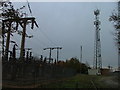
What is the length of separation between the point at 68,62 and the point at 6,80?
198 feet

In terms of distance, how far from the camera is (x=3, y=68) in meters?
19.6

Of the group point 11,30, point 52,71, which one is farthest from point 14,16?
point 52,71

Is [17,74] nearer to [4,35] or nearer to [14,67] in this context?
[14,67]

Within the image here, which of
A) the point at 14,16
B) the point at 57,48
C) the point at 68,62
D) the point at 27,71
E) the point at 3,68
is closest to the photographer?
the point at 14,16

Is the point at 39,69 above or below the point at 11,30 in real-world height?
below

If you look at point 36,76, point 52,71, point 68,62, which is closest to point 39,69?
point 36,76

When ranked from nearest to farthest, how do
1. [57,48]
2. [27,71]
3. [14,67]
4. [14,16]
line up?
1. [14,16]
2. [14,67]
3. [27,71]
4. [57,48]

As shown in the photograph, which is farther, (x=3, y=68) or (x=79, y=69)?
(x=79, y=69)

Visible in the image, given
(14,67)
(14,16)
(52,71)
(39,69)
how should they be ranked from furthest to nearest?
(52,71), (39,69), (14,67), (14,16)

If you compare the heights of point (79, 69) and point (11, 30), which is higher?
point (11, 30)

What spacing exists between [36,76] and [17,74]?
3.39m

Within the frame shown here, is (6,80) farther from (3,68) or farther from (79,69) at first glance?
(79,69)

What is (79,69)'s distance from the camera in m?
80.9

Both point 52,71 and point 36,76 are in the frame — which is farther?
point 52,71
